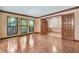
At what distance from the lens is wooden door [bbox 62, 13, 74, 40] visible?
3238mm

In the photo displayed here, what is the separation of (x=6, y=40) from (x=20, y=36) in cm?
40

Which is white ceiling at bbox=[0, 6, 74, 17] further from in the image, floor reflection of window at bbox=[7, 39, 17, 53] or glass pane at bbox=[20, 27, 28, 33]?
floor reflection of window at bbox=[7, 39, 17, 53]

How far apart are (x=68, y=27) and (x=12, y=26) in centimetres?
164

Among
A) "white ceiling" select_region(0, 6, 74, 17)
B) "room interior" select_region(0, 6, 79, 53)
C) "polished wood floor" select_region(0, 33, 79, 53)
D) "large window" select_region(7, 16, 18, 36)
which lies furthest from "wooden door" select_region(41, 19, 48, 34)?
"large window" select_region(7, 16, 18, 36)

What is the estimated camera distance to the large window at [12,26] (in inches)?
121

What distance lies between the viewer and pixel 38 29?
11.0 feet

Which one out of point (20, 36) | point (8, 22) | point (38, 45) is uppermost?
point (8, 22)

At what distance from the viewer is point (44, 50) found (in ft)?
9.80

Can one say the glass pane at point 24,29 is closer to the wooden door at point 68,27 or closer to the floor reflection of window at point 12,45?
the floor reflection of window at point 12,45

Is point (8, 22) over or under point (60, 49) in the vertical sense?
over

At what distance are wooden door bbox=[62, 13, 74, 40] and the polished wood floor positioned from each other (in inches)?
7.4

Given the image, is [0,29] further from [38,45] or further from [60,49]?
[60,49]

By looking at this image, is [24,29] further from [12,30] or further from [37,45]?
[37,45]
